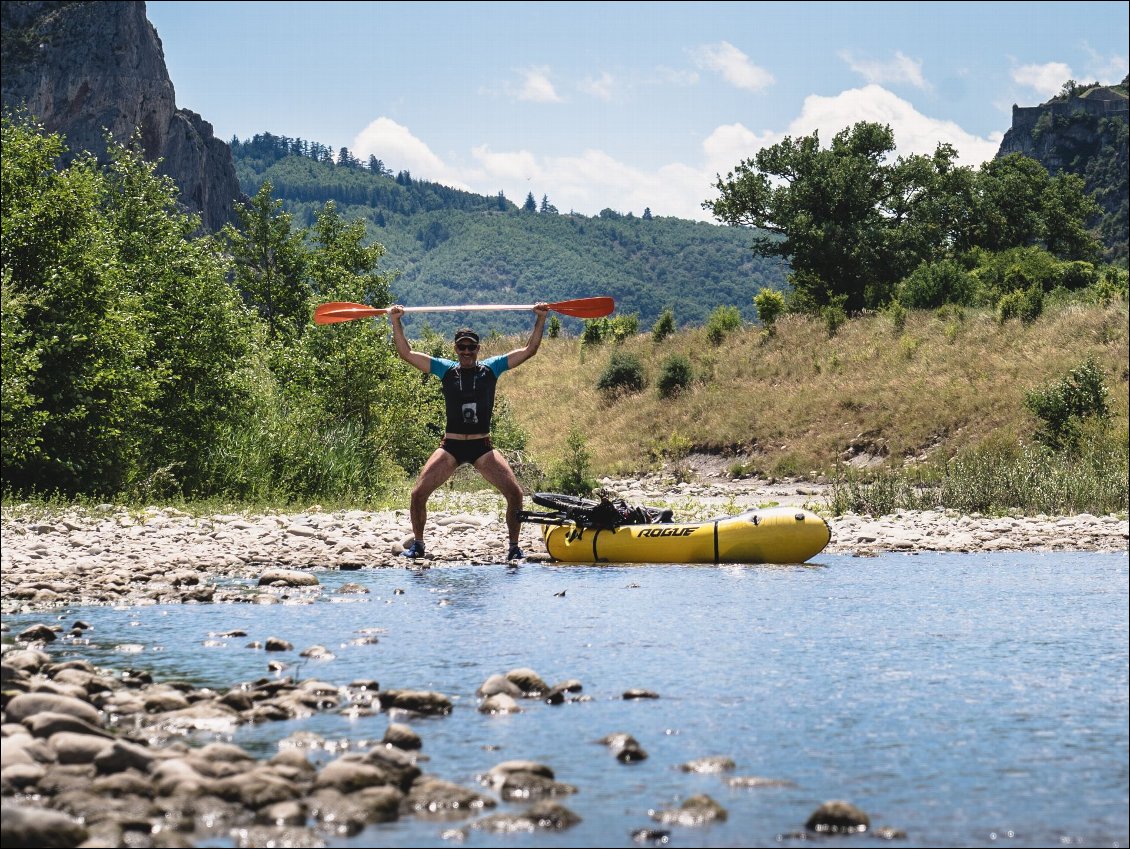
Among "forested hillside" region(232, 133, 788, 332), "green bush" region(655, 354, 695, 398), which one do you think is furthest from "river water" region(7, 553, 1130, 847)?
"forested hillside" region(232, 133, 788, 332)

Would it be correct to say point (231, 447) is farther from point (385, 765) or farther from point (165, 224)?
point (385, 765)

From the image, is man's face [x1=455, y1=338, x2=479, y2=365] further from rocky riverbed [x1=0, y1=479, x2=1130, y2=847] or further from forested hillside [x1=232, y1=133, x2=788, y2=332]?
forested hillside [x1=232, y1=133, x2=788, y2=332]

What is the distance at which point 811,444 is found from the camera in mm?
35062

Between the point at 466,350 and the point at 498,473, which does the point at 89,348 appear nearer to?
the point at 466,350

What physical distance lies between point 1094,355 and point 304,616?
→ 25.9 m

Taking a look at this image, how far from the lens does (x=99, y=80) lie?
287 feet

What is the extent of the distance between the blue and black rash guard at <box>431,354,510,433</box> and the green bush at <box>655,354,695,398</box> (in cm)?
2833

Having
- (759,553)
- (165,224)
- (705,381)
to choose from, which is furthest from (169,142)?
(759,553)

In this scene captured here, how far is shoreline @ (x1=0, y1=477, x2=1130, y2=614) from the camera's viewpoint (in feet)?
40.4

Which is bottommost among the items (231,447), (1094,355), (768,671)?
(768,671)

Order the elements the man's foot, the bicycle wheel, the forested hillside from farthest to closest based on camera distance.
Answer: the forested hillside
the bicycle wheel
the man's foot

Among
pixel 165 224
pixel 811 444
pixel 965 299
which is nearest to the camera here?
pixel 165 224

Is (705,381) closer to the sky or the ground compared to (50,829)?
closer to the sky

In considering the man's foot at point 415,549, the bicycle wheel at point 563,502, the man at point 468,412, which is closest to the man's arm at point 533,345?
the man at point 468,412
